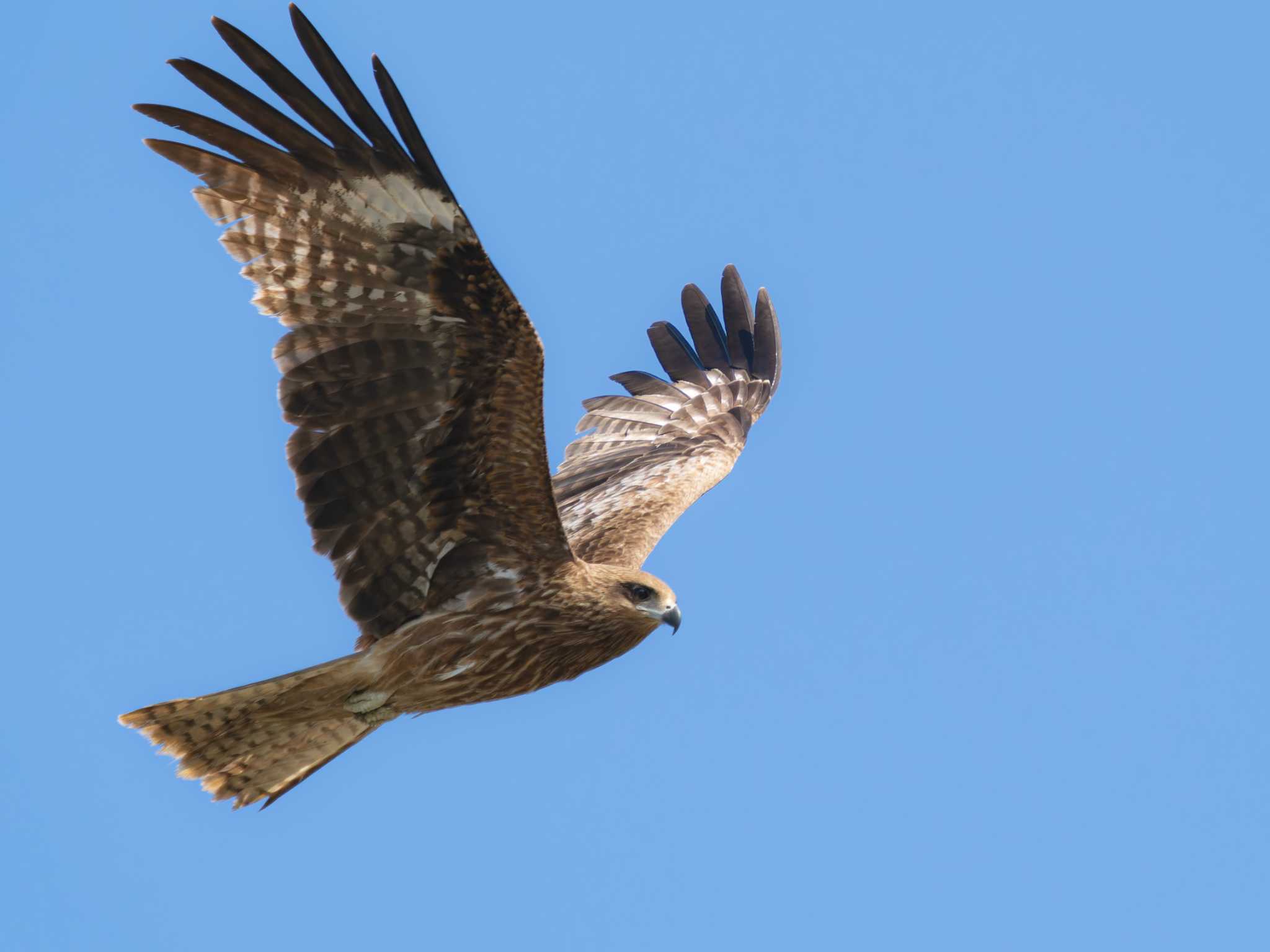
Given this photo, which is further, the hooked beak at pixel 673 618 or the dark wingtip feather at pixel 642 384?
the dark wingtip feather at pixel 642 384

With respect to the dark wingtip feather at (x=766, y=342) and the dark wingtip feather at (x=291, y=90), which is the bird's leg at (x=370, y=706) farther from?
the dark wingtip feather at (x=766, y=342)

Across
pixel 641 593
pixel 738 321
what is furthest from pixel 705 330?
pixel 641 593

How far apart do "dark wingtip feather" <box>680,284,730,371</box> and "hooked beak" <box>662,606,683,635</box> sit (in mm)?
4681

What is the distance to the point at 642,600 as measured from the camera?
9961 mm

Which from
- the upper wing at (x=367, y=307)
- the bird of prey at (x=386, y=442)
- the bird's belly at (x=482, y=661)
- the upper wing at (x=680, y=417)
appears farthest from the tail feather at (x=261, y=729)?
the upper wing at (x=680, y=417)

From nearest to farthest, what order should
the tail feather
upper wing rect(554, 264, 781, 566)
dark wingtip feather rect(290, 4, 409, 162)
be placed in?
dark wingtip feather rect(290, 4, 409, 162)
the tail feather
upper wing rect(554, 264, 781, 566)

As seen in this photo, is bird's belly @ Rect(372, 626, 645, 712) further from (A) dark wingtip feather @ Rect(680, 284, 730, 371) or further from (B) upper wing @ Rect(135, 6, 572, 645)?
(A) dark wingtip feather @ Rect(680, 284, 730, 371)

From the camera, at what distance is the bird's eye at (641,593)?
9.95m

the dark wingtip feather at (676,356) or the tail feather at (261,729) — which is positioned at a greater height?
the dark wingtip feather at (676,356)

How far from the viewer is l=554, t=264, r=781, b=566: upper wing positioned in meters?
12.7

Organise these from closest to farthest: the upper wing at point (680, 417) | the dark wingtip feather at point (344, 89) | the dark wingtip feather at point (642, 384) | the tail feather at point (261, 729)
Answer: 1. the dark wingtip feather at point (344, 89)
2. the tail feather at point (261, 729)
3. the upper wing at point (680, 417)
4. the dark wingtip feather at point (642, 384)

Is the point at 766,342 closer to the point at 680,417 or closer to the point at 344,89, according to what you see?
the point at 680,417

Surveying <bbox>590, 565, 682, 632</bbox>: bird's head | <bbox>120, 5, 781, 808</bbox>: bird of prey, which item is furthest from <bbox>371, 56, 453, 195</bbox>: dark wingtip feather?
<bbox>590, 565, 682, 632</bbox>: bird's head

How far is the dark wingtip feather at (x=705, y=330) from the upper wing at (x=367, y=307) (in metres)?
4.92
